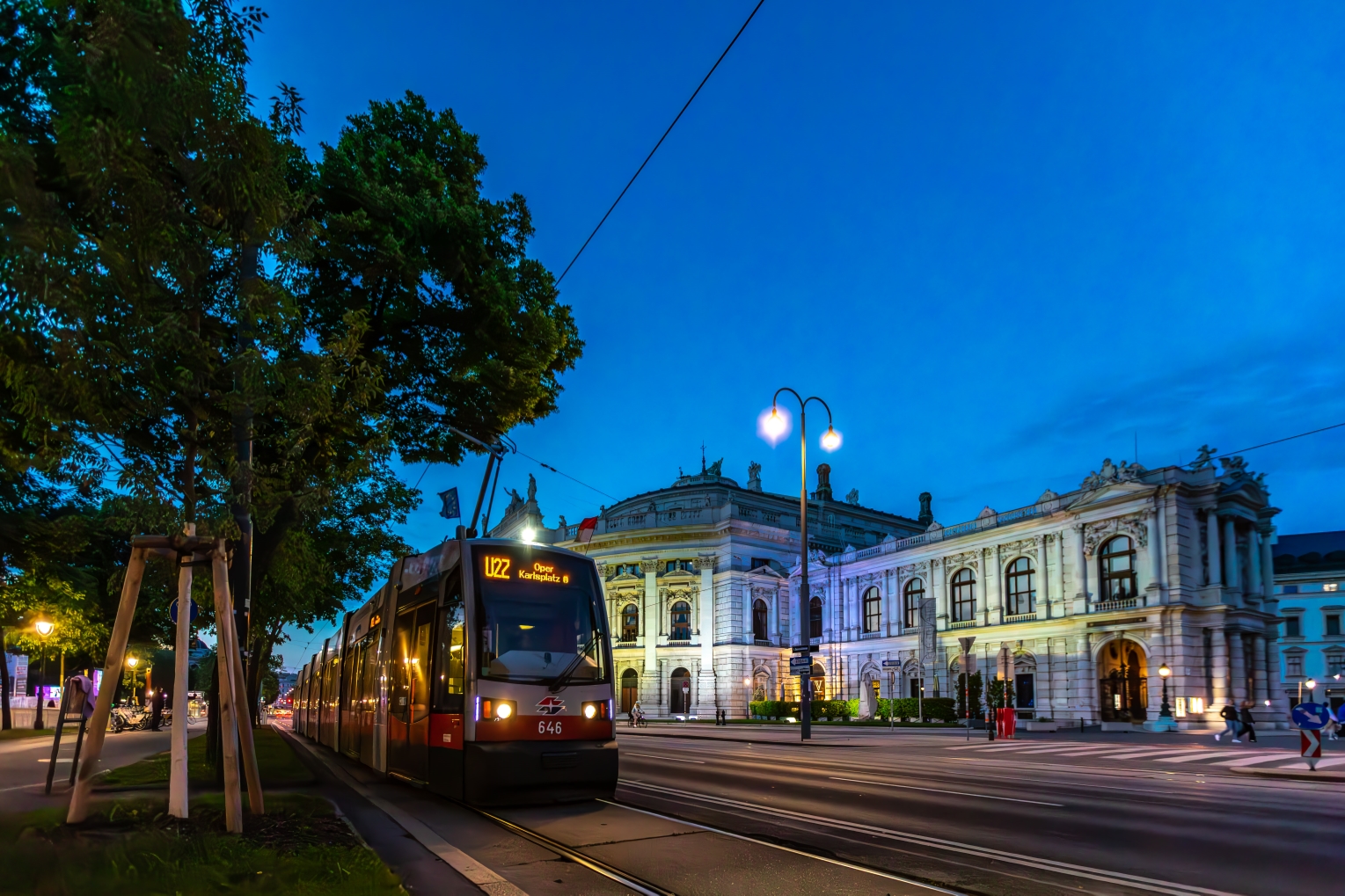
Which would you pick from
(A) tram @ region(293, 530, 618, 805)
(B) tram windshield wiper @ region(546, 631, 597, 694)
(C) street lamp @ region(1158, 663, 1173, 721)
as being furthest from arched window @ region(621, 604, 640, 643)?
(B) tram windshield wiper @ region(546, 631, 597, 694)

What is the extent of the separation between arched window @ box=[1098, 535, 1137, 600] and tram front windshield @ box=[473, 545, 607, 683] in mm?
40496

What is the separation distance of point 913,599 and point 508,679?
169 feet

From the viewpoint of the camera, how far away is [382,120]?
1558 cm

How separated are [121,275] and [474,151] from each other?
10491 mm

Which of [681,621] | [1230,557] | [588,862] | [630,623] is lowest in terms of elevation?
[630,623]

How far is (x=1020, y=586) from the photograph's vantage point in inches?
2014

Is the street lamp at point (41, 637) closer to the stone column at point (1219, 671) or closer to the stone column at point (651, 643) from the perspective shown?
the stone column at point (651, 643)

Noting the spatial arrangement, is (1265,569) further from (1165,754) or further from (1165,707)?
(1165,754)

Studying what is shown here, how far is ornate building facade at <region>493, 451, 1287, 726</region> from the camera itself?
4312 centimetres

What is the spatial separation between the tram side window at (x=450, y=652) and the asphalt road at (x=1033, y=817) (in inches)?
111

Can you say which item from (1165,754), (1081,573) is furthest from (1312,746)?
(1081,573)

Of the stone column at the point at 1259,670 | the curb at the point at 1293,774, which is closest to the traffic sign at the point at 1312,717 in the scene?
the curb at the point at 1293,774

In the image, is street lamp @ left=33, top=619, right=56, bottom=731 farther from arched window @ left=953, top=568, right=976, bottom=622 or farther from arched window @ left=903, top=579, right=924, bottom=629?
arched window @ left=903, top=579, right=924, bottom=629

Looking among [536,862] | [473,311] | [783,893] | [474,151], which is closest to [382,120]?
[474,151]
